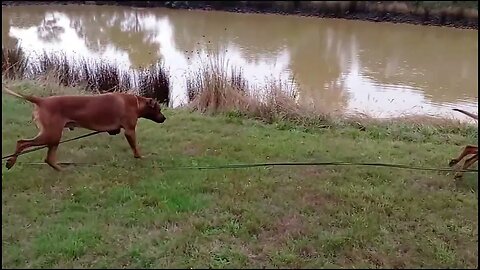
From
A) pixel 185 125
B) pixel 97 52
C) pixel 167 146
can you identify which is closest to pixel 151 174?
pixel 167 146

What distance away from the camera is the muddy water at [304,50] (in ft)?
35.0

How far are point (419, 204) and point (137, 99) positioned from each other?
9.35 feet

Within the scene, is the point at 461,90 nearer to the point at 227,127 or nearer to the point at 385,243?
the point at 227,127

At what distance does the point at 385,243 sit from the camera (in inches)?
151

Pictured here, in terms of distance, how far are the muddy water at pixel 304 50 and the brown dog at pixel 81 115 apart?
3.76 m

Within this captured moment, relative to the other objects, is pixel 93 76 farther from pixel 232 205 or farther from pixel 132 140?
pixel 232 205

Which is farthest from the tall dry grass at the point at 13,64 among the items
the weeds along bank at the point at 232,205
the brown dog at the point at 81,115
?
the brown dog at the point at 81,115

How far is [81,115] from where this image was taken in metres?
4.93

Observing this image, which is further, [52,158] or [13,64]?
[13,64]

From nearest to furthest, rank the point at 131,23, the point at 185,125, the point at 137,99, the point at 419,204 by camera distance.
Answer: the point at 419,204
the point at 137,99
the point at 185,125
the point at 131,23

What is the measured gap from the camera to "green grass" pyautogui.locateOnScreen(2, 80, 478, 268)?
142 inches

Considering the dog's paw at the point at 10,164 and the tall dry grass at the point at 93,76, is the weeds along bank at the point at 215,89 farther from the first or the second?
the dog's paw at the point at 10,164

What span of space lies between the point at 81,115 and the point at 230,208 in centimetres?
168

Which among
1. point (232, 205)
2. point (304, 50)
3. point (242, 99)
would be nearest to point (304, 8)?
point (242, 99)
